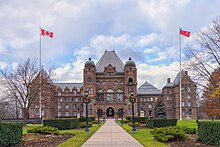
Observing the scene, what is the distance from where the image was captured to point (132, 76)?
91.8 m

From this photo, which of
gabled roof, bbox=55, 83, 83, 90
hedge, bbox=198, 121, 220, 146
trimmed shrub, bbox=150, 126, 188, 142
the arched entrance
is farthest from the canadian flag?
gabled roof, bbox=55, 83, 83, 90

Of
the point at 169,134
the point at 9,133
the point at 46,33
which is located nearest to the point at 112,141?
the point at 169,134

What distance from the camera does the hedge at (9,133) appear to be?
13.2 m

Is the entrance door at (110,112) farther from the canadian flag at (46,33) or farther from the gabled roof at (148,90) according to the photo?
the canadian flag at (46,33)

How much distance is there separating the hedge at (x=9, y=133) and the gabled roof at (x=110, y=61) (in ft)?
267

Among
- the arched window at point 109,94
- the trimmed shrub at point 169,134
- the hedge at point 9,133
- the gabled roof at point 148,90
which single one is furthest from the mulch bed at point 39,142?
the gabled roof at point 148,90

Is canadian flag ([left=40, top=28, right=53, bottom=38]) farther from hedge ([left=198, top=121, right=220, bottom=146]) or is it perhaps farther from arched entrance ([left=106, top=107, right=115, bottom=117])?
arched entrance ([left=106, top=107, right=115, bottom=117])

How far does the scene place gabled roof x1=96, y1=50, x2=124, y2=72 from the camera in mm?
97188

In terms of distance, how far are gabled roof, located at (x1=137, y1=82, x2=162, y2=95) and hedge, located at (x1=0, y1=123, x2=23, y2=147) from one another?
94.2m

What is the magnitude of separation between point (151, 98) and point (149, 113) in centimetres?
555

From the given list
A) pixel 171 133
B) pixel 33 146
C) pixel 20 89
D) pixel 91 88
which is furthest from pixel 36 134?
pixel 91 88

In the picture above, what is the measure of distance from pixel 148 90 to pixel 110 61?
20750 mm

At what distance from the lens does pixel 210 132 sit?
1448 centimetres

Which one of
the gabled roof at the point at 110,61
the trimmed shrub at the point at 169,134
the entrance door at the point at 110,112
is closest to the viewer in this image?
the trimmed shrub at the point at 169,134
